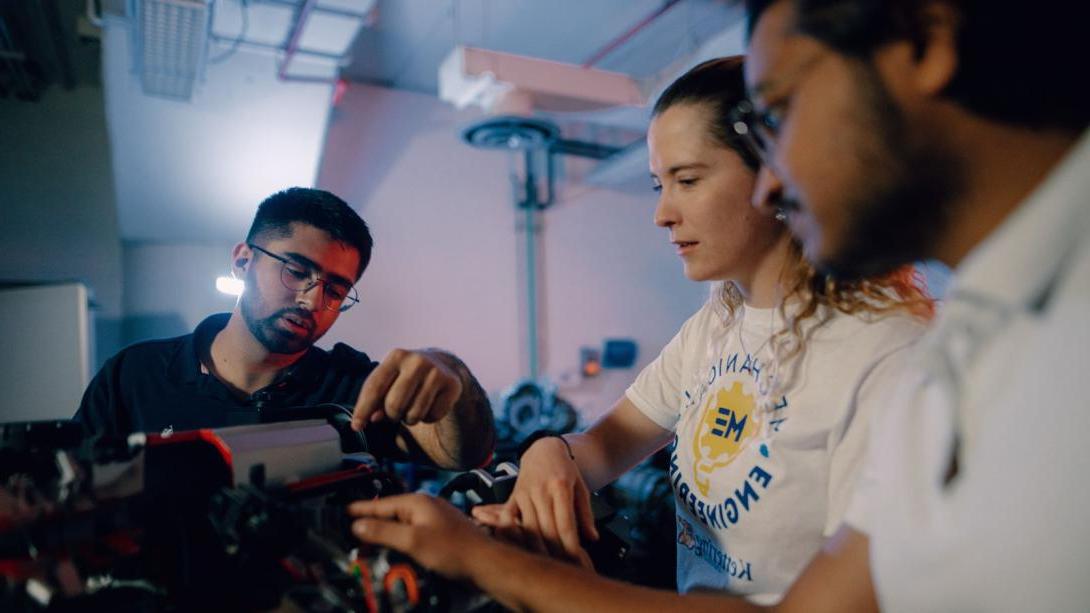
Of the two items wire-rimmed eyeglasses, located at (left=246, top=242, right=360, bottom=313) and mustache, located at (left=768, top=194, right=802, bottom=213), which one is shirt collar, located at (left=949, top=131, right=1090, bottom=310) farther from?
wire-rimmed eyeglasses, located at (left=246, top=242, right=360, bottom=313)

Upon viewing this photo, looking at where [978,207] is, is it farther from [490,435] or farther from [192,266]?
[192,266]

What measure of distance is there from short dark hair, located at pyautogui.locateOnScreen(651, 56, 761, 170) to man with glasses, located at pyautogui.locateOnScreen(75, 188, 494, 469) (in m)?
0.81

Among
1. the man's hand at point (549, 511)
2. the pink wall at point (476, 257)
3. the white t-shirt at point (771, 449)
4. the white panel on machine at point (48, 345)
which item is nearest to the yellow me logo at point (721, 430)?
the white t-shirt at point (771, 449)

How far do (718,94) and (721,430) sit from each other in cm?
64

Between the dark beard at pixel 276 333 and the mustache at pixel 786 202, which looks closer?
the mustache at pixel 786 202

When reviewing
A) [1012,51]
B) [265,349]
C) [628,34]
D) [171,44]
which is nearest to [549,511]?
[1012,51]

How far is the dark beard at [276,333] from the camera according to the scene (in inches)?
65.9

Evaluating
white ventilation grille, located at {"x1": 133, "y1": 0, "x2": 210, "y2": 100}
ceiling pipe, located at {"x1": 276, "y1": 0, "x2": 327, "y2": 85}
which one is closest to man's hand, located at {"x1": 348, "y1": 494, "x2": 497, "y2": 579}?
white ventilation grille, located at {"x1": 133, "y1": 0, "x2": 210, "y2": 100}

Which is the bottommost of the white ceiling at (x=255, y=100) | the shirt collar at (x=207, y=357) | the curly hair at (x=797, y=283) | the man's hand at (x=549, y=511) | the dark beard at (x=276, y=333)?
the man's hand at (x=549, y=511)

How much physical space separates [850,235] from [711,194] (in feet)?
1.52

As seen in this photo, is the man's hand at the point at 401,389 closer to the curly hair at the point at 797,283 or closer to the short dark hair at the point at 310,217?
the curly hair at the point at 797,283

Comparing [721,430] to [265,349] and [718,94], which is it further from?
[265,349]

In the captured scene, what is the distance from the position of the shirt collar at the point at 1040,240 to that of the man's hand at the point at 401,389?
802 mm

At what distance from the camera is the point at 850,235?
695 mm
